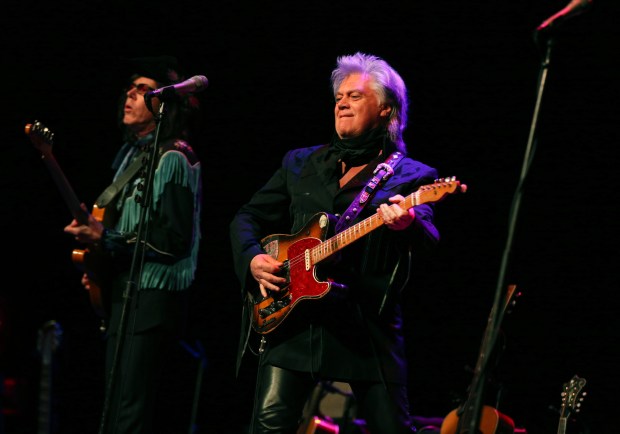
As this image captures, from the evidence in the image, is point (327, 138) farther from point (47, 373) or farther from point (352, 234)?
point (352, 234)

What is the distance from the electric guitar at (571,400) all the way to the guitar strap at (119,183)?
2782mm

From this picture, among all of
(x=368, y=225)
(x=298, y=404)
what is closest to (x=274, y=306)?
(x=298, y=404)

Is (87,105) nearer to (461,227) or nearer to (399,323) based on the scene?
(461,227)

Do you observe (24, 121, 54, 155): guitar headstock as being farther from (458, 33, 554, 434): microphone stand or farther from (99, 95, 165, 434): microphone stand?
(458, 33, 554, 434): microphone stand

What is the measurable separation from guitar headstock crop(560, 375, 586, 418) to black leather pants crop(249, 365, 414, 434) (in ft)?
5.29

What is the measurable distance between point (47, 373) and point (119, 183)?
118cm

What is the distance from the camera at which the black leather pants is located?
307 cm

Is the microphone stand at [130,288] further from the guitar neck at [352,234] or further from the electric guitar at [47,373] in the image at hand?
the electric guitar at [47,373]

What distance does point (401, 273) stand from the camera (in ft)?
10.6

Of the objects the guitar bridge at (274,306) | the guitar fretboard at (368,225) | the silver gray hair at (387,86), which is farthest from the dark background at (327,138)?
the guitar bridge at (274,306)

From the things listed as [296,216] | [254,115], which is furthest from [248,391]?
[296,216]

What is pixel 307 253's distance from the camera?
10.8ft

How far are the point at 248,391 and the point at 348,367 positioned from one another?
3.48 m

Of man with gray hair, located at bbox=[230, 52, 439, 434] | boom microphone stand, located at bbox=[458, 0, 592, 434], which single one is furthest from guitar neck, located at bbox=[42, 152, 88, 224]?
boom microphone stand, located at bbox=[458, 0, 592, 434]
